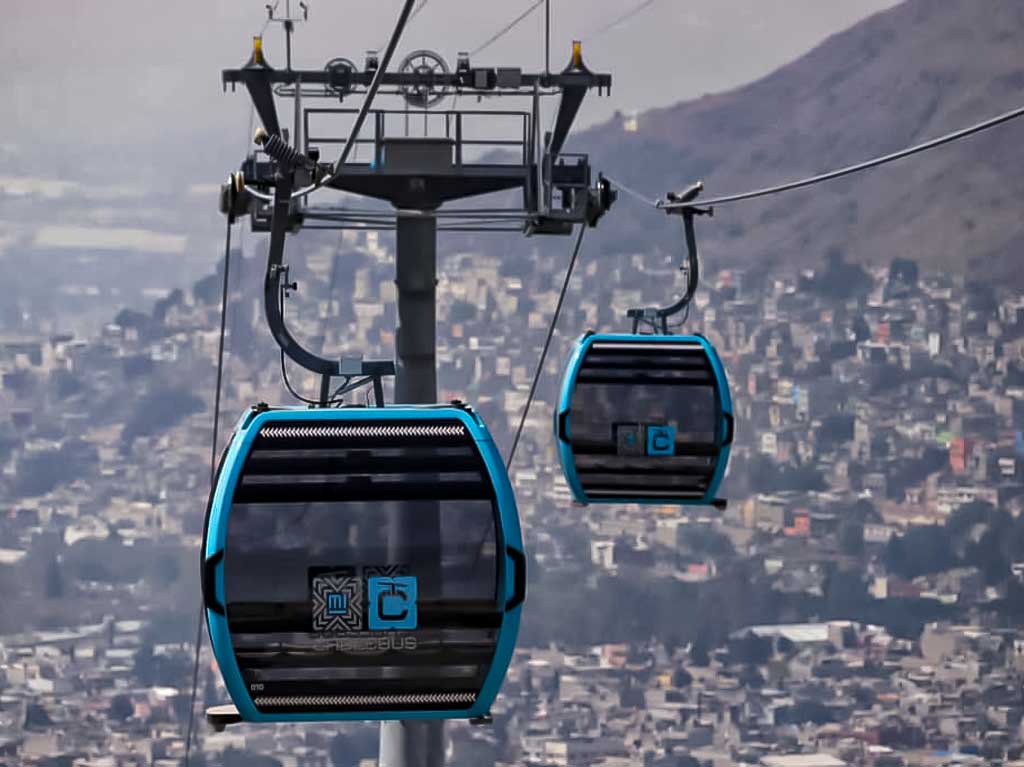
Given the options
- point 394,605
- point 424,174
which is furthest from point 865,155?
point 394,605

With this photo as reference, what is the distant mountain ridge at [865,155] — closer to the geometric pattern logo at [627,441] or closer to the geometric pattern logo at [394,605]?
the geometric pattern logo at [627,441]

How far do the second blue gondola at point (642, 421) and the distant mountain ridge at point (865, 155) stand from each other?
79459 mm

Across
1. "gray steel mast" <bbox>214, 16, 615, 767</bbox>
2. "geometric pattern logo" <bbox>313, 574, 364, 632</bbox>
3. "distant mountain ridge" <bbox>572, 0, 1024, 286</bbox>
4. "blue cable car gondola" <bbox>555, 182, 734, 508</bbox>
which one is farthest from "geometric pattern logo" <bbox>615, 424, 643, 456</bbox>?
"distant mountain ridge" <bbox>572, 0, 1024, 286</bbox>

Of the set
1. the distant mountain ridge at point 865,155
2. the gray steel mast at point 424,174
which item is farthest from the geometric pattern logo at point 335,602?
the distant mountain ridge at point 865,155

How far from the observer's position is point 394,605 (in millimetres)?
6582

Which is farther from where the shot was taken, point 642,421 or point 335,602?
point 642,421

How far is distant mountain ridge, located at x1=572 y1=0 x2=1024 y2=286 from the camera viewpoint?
94312 mm

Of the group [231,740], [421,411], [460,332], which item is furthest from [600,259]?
[421,411]

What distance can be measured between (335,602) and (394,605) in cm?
18

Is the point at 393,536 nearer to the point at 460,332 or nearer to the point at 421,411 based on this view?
the point at 421,411

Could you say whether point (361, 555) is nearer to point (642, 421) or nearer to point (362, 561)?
point (362, 561)

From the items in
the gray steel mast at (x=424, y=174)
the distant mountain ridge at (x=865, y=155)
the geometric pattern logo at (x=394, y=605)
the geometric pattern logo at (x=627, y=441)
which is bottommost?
the geometric pattern logo at (x=394, y=605)

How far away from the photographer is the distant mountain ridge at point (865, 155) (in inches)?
3713

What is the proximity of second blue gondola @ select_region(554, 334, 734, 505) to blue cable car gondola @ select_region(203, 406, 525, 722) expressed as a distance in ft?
16.3
